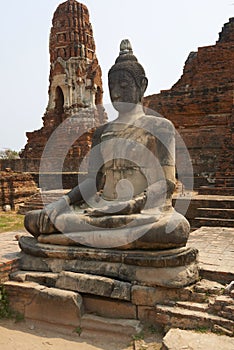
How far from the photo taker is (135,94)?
457 cm

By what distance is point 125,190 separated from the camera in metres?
4.40

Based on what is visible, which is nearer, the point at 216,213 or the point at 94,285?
the point at 94,285

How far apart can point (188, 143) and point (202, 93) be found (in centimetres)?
201

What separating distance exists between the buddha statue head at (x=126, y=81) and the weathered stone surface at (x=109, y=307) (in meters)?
2.32

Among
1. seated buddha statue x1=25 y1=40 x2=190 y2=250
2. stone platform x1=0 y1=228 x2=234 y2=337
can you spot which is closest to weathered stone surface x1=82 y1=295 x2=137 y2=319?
stone platform x1=0 y1=228 x2=234 y2=337

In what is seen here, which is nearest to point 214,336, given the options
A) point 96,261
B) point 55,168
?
point 96,261

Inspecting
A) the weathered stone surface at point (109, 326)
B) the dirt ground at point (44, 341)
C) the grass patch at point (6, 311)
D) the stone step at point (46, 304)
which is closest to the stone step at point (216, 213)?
the weathered stone surface at point (109, 326)

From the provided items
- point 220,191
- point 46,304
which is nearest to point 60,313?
point 46,304

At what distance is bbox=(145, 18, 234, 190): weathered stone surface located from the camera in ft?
35.5

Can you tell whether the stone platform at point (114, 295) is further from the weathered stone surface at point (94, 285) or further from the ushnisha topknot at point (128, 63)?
the ushnisha topknot at point (128, 63)

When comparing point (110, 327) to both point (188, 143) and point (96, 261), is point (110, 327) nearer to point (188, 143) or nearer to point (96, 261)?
point (96, 261)

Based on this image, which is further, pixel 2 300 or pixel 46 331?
pixel 2 300

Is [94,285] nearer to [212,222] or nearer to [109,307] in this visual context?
[109,307]

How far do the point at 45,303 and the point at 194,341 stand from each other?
4.99ft
